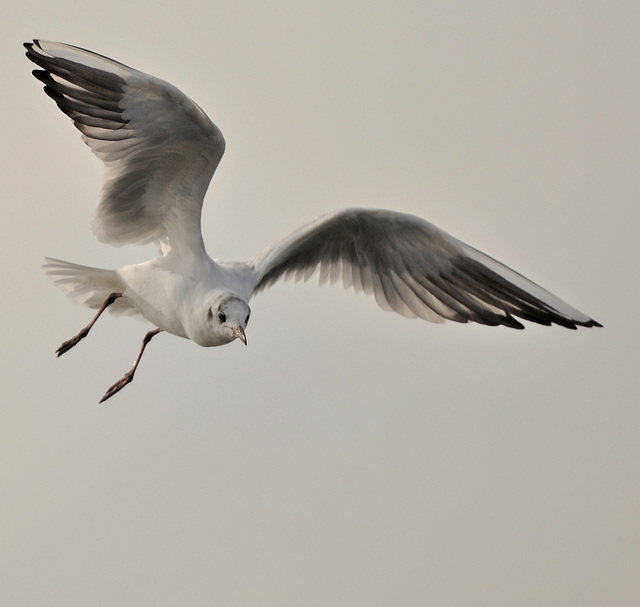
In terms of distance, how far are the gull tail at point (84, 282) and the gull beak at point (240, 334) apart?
4.88 feet

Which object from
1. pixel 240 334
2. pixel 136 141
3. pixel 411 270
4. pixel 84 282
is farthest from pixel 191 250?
pixel 411 270

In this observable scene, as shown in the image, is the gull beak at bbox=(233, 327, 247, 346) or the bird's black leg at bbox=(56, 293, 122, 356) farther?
the bird's black leg at bbox=(56, 293, 122, 356)

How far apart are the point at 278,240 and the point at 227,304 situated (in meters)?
1.07

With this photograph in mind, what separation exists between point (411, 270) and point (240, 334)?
2.14 m

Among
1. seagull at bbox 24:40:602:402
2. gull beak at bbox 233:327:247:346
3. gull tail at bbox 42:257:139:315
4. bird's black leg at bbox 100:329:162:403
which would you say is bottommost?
bird's black leg at bbox 100:329:162:403

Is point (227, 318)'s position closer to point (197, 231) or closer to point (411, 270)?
point (197, 231)

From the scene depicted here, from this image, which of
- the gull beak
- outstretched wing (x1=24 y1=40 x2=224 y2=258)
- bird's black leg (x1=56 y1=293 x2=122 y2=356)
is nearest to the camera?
the gull beak

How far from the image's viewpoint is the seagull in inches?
299

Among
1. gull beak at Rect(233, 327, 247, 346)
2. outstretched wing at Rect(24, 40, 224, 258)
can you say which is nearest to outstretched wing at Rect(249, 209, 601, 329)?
outstretched wing at Rect(24, 40, 224, 258)

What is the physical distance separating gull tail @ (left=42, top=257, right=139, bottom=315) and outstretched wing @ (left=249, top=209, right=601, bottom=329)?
3.30ft

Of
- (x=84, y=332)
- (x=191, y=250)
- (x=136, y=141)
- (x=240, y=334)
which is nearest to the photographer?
(x=240, y=334)

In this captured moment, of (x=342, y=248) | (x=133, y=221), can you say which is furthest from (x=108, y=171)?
(x=342, y=248)

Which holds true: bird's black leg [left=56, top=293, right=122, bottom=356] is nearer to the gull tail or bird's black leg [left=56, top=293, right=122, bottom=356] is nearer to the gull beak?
the gull tail

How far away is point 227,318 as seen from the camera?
7.48 metres
